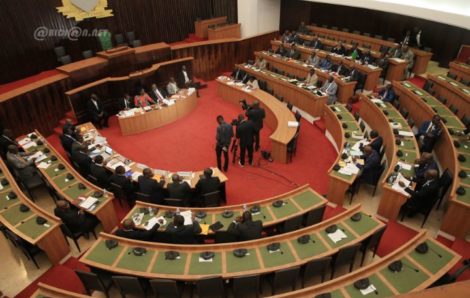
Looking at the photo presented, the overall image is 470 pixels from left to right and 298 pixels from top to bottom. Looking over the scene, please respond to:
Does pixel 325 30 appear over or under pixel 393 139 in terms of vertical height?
over

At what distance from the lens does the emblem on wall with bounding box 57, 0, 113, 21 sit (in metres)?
13.5

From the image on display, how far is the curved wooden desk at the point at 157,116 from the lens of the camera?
11.4 m

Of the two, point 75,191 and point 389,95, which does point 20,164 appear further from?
point 389,95

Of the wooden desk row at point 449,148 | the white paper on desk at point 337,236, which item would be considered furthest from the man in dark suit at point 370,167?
the white paper on desk at point 337,236

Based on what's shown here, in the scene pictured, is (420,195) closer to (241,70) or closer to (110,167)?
(110,167)

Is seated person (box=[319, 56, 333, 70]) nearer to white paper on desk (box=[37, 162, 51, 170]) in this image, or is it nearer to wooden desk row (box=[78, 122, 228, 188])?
wooden desk row (box=[78, 122, 228, 188])

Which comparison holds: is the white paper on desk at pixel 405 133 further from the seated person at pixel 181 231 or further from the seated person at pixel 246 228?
the seated person at pixel 181 231

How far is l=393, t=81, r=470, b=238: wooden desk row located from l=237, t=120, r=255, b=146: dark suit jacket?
5046 mm

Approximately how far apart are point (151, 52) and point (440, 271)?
1288 centimetres

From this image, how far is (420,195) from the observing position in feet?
22.4

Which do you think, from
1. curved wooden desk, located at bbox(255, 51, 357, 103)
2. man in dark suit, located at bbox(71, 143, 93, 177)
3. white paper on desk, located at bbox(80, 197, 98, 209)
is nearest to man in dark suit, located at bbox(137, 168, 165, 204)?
white paper on desk, located at bbox(80, 197, 98, 209)

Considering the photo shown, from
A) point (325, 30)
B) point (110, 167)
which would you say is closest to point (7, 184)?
point (110, 167)

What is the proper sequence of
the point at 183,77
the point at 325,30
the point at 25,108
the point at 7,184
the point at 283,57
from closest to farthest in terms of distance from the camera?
the point at 7,184 < the point at 25,108 < the point at 183,77 < the point at 283,57 < the point at 325,30

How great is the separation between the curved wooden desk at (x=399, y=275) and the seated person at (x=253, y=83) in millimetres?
9115
